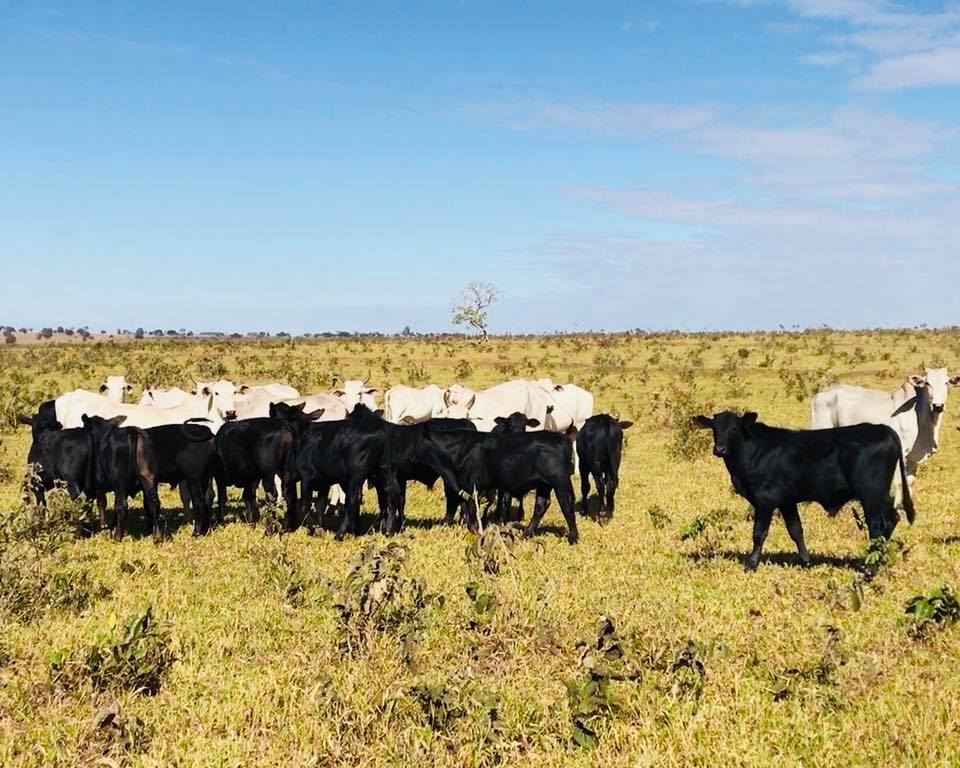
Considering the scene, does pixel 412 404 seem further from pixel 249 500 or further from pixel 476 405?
pixel 249 500

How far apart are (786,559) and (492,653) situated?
4.69 m

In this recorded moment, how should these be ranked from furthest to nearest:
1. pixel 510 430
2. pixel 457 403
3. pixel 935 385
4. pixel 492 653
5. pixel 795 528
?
pixel 457 403 < pixel 510 430 < pixel 935 385 < pixel 795 528 < pixel 492 653

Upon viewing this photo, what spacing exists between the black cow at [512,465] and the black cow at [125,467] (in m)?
3.75

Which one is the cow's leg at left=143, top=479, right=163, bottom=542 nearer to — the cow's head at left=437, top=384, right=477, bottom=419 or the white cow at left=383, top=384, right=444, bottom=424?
the white cow at left=383, top=384, right=444, bottom=424

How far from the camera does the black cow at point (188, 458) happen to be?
39.8 feet

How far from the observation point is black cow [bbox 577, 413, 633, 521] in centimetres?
1395

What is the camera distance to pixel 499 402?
1794 centimetres

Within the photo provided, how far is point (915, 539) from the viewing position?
11.3 meters

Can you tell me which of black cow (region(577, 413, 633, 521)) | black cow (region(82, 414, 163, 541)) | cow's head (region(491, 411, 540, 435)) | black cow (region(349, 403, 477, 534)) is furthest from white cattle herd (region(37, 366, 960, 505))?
black cow (region(349, 403, 477, 534))

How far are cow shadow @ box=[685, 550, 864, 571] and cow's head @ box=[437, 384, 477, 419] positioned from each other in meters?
7.01

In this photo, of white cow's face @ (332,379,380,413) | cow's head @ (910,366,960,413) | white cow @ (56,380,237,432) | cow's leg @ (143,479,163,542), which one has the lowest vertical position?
cow's leg @ (143,479,163,542)

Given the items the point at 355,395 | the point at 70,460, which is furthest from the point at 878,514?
the point at 355,395

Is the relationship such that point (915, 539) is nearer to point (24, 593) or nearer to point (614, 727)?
point (614, 727)

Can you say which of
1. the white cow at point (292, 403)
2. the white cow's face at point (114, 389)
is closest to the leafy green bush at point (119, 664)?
the white cow at point (292, 403)
